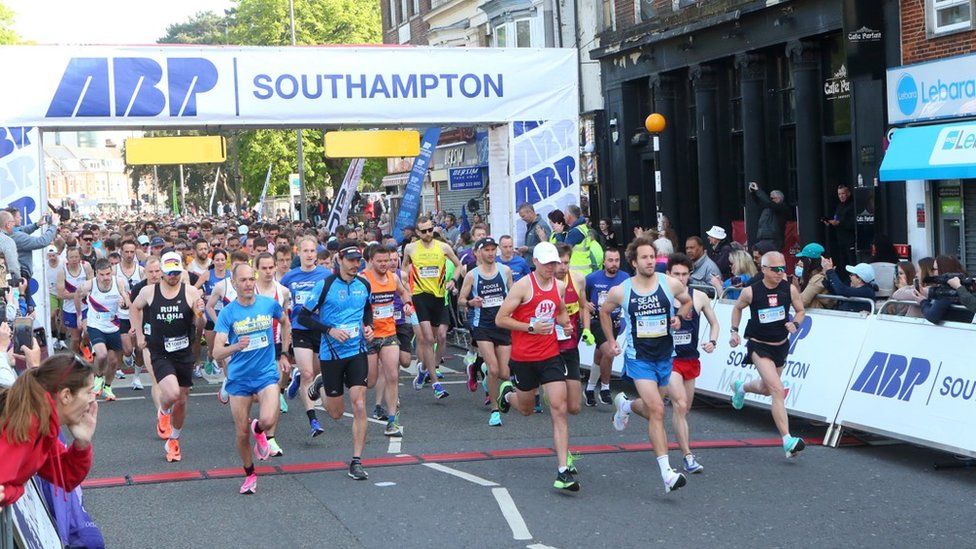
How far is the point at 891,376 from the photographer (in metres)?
10.9

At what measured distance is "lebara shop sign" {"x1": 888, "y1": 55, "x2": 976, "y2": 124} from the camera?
16672 mm

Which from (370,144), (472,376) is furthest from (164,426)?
(370,144)

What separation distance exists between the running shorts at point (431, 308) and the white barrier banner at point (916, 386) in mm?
5877

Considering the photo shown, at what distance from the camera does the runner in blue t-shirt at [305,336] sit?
1259 cm

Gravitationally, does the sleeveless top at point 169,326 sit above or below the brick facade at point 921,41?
below

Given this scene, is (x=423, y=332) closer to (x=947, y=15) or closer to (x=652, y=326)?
(x=652, y=326)

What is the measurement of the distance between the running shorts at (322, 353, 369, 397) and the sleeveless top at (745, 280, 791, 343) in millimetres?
3295

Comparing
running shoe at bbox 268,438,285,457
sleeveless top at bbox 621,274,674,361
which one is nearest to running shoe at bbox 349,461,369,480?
running shoe at bbox 268,438,285,457

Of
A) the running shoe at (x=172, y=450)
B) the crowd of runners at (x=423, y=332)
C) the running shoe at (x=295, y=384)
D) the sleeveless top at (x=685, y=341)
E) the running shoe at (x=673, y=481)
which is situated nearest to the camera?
the running shoe at (x=673, y=481)

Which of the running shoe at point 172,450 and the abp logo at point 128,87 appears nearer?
the running shoe at point 172,450

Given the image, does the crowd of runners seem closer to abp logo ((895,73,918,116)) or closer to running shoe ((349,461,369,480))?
running shoe ((349,461,369,480))

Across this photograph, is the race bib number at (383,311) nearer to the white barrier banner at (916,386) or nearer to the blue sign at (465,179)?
the white barrier banner at (916,386)

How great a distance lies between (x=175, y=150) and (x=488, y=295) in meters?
8.73

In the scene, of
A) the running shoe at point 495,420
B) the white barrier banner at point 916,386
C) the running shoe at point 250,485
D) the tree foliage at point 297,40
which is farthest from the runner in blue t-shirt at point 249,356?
the tree foliage at point 297,40
